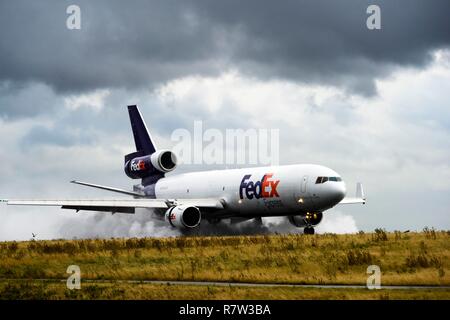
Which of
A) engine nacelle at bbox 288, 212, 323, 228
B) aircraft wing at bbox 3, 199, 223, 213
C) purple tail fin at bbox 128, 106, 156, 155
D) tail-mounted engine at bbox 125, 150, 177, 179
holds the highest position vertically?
purple tail fin at bbox 128, 106, 156, 155

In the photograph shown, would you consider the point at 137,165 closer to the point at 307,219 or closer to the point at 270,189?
the point at 270,189

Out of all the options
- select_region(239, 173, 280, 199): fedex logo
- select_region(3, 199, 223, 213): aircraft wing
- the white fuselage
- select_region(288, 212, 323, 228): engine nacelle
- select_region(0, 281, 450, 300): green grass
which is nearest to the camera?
select_region(0, 281, 450, 300): green grass

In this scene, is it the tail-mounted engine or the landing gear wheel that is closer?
the landing gear wheel

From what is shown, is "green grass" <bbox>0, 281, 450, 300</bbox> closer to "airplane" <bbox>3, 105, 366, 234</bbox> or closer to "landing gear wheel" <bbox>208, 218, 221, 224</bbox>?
"airplane" <bbox>3, 105, 366, 234</bbox>

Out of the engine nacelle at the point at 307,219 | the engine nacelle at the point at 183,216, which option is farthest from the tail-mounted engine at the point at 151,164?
the engine nacelle at the point at 307,219

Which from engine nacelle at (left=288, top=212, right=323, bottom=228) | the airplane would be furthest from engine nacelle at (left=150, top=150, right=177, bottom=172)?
engine nacelle at (left=288, top=212, right=323, bottom=228)

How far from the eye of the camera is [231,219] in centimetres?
6581

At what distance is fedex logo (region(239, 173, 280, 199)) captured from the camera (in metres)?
56.8

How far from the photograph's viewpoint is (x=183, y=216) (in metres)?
59.3

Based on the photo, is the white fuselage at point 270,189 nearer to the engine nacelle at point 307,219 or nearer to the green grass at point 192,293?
the engine nacelle at point 307,219

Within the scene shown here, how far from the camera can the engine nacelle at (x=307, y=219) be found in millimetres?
57372

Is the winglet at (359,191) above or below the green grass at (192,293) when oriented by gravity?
above

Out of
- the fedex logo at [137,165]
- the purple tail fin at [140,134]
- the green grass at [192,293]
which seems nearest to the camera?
the green grass at [192,293]
